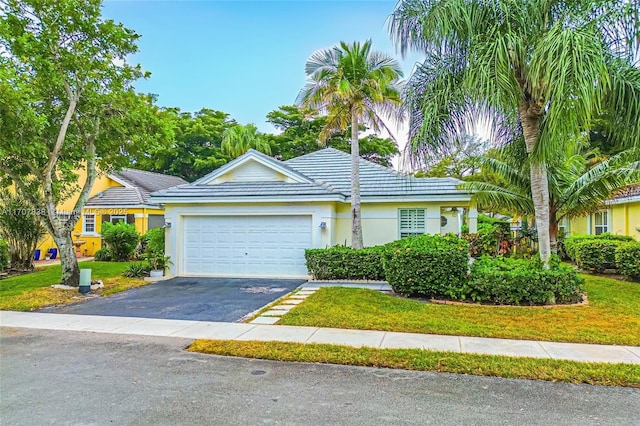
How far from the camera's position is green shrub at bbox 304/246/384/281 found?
1193cm

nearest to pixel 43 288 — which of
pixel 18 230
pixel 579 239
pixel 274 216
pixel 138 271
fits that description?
pixel 138 271

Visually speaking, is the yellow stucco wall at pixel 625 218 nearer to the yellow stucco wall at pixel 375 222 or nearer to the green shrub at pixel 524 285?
A: the yellow stucco wall at pixel 375 222

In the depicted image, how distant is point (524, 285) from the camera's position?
8742mm

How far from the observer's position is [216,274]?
1388 centimetres

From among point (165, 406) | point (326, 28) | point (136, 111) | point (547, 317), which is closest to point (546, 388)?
point (547, 317)

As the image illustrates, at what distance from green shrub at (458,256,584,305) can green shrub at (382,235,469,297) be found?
36 centimetres

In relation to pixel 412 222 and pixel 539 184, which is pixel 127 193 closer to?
pixel 412 222

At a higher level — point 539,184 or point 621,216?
point 539,184

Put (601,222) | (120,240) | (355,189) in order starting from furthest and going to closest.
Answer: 1. (601,222)
2. (120,240)
3. (355,189)

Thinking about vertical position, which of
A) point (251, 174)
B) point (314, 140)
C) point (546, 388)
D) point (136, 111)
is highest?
point (314, 140)

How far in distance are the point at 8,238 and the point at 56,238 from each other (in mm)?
5994

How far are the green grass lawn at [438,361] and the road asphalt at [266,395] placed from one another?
0.18 meters

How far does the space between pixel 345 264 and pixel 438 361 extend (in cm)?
680

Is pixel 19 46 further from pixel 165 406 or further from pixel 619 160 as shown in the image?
pixel 619 160
